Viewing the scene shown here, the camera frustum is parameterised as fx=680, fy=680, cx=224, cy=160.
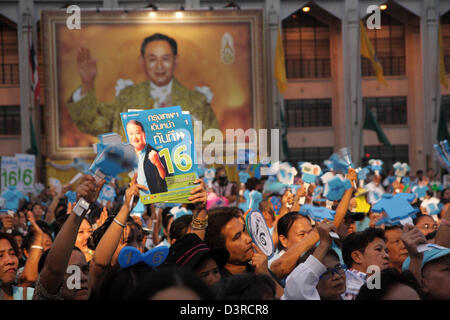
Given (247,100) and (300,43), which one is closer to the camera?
(247,100)

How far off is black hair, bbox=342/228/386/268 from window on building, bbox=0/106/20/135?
31.0 meters

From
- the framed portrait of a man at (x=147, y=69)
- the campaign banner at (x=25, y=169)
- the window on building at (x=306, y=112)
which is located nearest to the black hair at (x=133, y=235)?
the campaign banner at (x=25, y=169)

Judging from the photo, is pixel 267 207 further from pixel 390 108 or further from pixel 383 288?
pixel 390 108

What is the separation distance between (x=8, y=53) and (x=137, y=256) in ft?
109

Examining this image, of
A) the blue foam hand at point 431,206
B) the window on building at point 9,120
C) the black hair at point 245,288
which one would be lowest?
the blue foam hand at point 431,206

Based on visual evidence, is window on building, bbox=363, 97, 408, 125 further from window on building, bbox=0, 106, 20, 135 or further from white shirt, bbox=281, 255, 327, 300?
white shirt, bbox=281, 255, 327, 300

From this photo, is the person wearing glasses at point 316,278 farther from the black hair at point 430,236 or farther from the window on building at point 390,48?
the window on building at point 390,48

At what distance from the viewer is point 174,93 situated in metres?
29.2

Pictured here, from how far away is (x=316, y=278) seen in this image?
3615mm

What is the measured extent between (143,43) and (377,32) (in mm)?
12728

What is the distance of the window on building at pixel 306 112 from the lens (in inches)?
1375

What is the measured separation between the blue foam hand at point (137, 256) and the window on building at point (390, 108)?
32.9 metres
